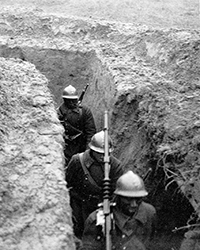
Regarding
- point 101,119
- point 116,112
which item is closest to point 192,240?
point 116,112

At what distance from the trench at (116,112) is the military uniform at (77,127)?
48 cm

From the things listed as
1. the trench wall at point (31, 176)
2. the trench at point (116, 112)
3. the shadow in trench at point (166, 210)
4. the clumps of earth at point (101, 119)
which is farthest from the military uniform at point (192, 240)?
the trench wall at point (31, 176)

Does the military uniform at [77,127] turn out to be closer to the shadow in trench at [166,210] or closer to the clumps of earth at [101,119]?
the clumps of earth at [101,119]

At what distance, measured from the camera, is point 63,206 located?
5.09 meters

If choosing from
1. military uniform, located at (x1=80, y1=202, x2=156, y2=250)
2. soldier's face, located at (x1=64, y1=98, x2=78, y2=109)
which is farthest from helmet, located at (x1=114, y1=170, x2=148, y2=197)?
soldier's face, located at (x1=64, y1=98, x2=78, y2=109)

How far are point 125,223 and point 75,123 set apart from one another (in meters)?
4.07

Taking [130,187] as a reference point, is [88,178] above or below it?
below

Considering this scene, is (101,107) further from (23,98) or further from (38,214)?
(38,214)

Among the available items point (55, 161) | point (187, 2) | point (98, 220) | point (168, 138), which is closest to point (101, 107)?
Answer: point (168, 138)

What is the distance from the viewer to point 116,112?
8781mm

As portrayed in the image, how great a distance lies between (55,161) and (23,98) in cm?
212

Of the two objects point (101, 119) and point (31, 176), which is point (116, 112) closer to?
point (101, 119)

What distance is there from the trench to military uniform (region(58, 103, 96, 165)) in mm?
476

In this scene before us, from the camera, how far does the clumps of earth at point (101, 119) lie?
5117 millimetres
